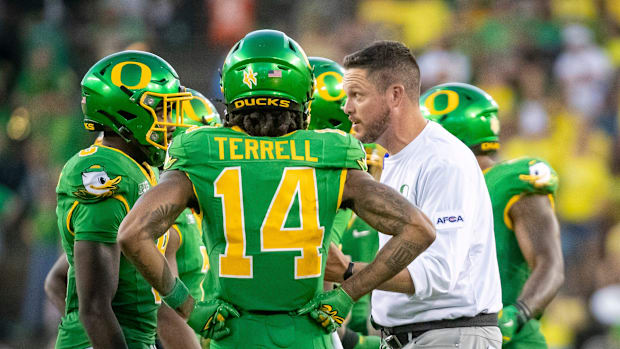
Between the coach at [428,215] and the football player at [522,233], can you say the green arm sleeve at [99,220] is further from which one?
the football player at [522,233]

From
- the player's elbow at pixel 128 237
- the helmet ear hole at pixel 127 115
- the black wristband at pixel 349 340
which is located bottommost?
the black wristband at pixel 349 340

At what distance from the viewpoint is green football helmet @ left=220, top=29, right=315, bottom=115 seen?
3.92 metres

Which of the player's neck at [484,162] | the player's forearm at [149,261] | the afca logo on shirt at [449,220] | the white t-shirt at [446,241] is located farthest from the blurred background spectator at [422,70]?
the afca logo on shirt at [449,220]

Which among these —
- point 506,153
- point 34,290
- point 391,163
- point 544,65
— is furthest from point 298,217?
point 544,65

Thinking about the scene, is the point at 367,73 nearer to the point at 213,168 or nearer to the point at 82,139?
the point at 213,168

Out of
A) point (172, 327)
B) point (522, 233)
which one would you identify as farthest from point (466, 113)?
point (172, 327)

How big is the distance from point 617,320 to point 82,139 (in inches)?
257

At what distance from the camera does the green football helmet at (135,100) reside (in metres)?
4.81

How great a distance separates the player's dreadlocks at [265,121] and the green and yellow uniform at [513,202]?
206 cm

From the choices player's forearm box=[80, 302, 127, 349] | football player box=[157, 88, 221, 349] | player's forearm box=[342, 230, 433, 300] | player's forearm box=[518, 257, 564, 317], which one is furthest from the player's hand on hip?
player's forearm box=[518, 257, 564, 317]

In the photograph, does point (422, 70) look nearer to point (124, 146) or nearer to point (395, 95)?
point (395, 95)

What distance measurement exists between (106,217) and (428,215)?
1512 millimetres

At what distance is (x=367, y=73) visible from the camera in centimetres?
469

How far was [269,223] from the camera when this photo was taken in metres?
3.75
